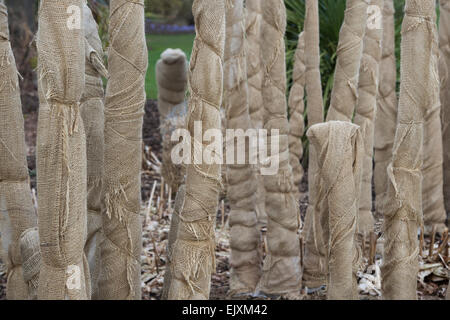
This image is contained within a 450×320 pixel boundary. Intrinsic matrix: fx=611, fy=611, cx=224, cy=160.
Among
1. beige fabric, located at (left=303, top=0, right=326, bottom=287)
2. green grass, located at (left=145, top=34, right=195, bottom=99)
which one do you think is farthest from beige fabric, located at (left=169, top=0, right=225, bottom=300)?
green grass, located at (left=145, top=34, right=195, bottom=99)

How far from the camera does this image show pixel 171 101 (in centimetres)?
380

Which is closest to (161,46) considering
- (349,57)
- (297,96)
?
(297,96)

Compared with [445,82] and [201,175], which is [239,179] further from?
[445,82]

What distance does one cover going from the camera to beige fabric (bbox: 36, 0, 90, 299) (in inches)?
35.3

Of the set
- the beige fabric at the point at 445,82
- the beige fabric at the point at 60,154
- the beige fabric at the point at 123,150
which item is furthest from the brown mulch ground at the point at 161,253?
the beige fabric at the point at 60,154

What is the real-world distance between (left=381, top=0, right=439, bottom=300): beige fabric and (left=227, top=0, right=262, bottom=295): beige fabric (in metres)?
0.48

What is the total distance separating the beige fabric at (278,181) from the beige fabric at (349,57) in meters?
0.14

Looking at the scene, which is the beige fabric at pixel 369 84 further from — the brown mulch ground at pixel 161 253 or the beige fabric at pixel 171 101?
the beige fabric at pixel 171 101

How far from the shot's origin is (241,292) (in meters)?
1.75

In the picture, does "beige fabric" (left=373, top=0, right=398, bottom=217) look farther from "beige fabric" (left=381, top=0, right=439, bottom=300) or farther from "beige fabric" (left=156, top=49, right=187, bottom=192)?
"beige fabric" (left=156, top=49, right=187, bottom=192)

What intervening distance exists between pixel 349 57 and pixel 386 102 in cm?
81

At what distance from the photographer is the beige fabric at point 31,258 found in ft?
3.63
